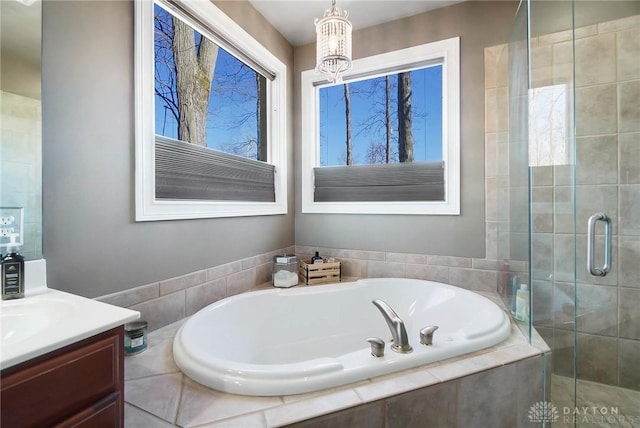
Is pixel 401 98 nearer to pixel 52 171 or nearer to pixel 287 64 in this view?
pixel 287 64

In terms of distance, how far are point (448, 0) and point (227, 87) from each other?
1.75 m

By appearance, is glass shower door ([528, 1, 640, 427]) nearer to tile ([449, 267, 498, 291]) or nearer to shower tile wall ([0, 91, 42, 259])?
tile ([449, 267, 498, 291])

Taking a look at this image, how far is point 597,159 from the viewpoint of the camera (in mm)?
1679

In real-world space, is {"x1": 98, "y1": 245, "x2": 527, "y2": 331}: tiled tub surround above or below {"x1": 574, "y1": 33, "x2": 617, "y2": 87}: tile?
below

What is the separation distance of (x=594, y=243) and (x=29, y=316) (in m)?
2.63

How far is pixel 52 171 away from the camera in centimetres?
103

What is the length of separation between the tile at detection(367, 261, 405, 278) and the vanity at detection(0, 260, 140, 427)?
72.1 inches

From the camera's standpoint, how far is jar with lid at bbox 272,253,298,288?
83.4 inches

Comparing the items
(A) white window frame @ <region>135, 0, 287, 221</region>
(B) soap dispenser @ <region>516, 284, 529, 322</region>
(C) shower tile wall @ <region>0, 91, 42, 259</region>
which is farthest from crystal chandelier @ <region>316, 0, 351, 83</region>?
(B) soap dispenser @ <region>516, 284, 529, 322</region>

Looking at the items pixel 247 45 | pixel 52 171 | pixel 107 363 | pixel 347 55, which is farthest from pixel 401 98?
pixel 107 363

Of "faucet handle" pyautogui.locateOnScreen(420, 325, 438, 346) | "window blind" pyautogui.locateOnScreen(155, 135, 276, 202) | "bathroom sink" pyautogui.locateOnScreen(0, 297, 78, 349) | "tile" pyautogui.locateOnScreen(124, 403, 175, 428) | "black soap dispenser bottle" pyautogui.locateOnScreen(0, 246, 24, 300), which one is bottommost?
"tile" pyautogui.locateOnScreen(124, 403, 175, 428)

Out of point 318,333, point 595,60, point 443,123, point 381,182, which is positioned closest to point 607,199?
point 595,60

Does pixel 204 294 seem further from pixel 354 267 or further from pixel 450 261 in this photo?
pixel 450 261

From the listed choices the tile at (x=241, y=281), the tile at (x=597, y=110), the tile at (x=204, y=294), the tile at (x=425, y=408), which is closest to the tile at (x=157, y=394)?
the tile at (x=204, y=294)
